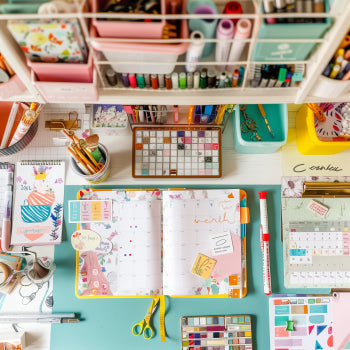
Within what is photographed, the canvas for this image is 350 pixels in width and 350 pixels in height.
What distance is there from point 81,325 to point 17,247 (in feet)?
1.09

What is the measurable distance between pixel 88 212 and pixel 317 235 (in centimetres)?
77

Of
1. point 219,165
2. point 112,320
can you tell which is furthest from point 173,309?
point 219,165

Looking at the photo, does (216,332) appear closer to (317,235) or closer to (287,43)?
(317,235)

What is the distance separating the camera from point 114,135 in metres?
1.33

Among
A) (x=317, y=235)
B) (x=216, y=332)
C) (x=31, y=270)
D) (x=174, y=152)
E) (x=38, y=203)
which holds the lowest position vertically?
(x=216, y=332)

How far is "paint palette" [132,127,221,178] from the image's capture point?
50.4 inches

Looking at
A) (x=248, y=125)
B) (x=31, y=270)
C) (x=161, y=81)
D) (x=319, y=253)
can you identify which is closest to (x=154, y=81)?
(x=161, y=81)

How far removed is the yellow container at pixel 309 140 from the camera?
3.95 ft

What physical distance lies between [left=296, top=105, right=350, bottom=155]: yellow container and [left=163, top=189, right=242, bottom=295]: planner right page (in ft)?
0.91

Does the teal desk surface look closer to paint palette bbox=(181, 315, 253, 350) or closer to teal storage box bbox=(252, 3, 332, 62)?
paint palette bbox=(181, 315, 253, 350)

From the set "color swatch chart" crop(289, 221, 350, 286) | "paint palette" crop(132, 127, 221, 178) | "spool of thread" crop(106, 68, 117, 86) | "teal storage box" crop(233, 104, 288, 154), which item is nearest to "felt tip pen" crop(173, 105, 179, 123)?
"paint palette" crop(132, 127, 221, 178)

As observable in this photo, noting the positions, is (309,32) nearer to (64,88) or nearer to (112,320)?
(64,88)

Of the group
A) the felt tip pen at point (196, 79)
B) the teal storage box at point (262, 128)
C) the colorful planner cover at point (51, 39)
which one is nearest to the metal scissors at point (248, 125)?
the teal storage box at point (262, 128)

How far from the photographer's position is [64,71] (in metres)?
0.83
